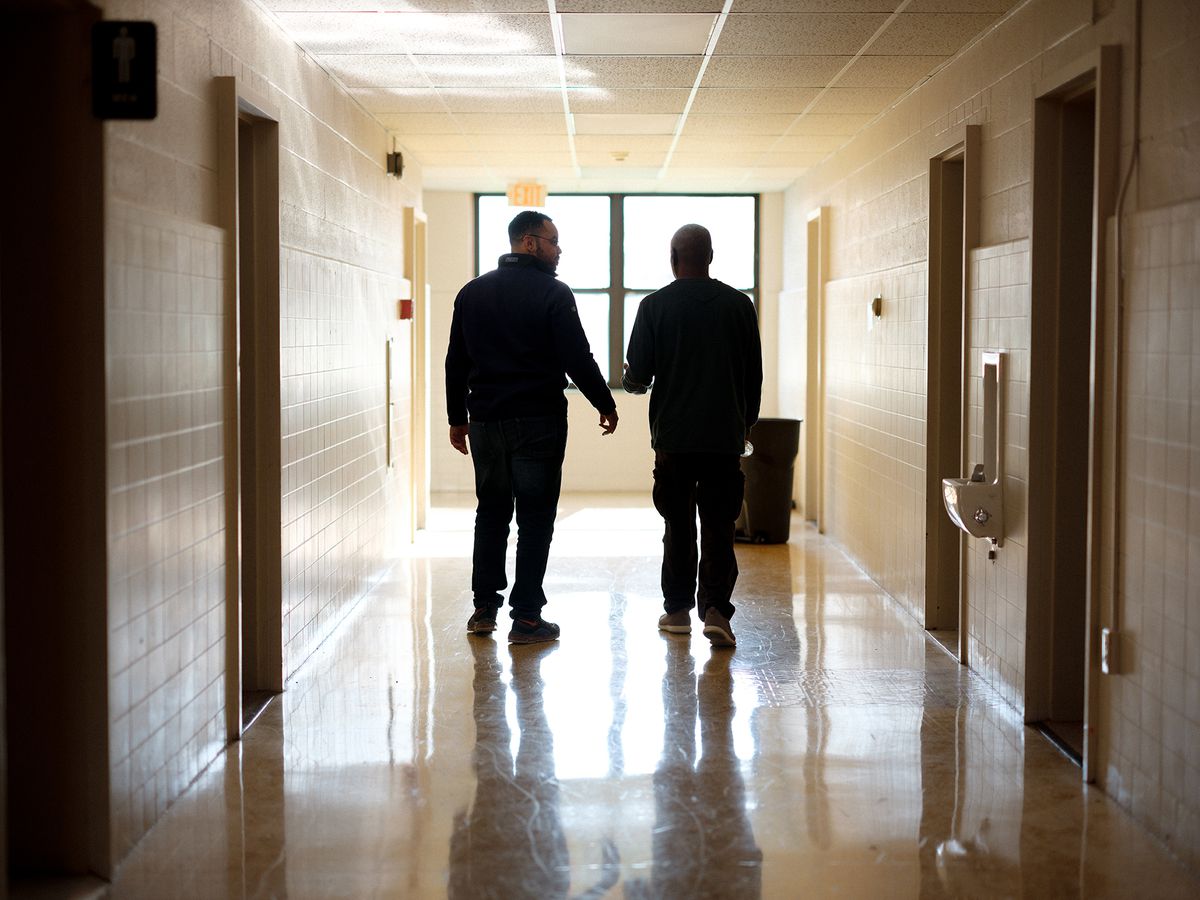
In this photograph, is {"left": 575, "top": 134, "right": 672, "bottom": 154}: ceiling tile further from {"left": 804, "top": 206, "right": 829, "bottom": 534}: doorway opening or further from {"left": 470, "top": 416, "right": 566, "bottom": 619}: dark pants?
{"left": 470, "top": 416, "right": 566, "bottom": 619}: dark pants

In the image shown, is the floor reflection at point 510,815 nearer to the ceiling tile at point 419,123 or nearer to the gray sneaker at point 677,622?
the gray sneaker at point 677,622

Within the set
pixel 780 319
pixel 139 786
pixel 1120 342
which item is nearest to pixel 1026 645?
pixel 1120 342

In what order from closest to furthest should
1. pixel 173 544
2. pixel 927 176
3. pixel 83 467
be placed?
pixel 83 467 → pixel 173 544 → pixel 927 176

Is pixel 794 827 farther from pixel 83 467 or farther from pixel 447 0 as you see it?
pixel 447 0

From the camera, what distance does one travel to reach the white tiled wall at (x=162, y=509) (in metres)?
3.20

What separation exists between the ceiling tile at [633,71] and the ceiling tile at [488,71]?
0.11m

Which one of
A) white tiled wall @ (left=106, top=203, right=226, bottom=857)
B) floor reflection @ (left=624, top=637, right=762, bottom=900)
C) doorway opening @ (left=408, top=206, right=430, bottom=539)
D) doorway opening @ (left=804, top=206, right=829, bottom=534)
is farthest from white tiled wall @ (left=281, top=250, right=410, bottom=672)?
doorway opening @ (left=804, top=206, right=829, bottom=534)

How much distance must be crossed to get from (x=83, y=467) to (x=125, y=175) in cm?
72

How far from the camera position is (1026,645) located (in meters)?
4.49

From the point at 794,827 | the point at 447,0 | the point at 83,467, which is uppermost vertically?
the point at 447,0

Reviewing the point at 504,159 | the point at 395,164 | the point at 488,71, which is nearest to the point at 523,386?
the point at 488,71

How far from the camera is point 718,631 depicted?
17.9 ft

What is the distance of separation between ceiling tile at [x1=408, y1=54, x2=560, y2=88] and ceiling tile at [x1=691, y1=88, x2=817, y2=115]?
0.84 m

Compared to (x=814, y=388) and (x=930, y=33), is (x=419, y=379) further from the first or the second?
(x=930, y=33)
